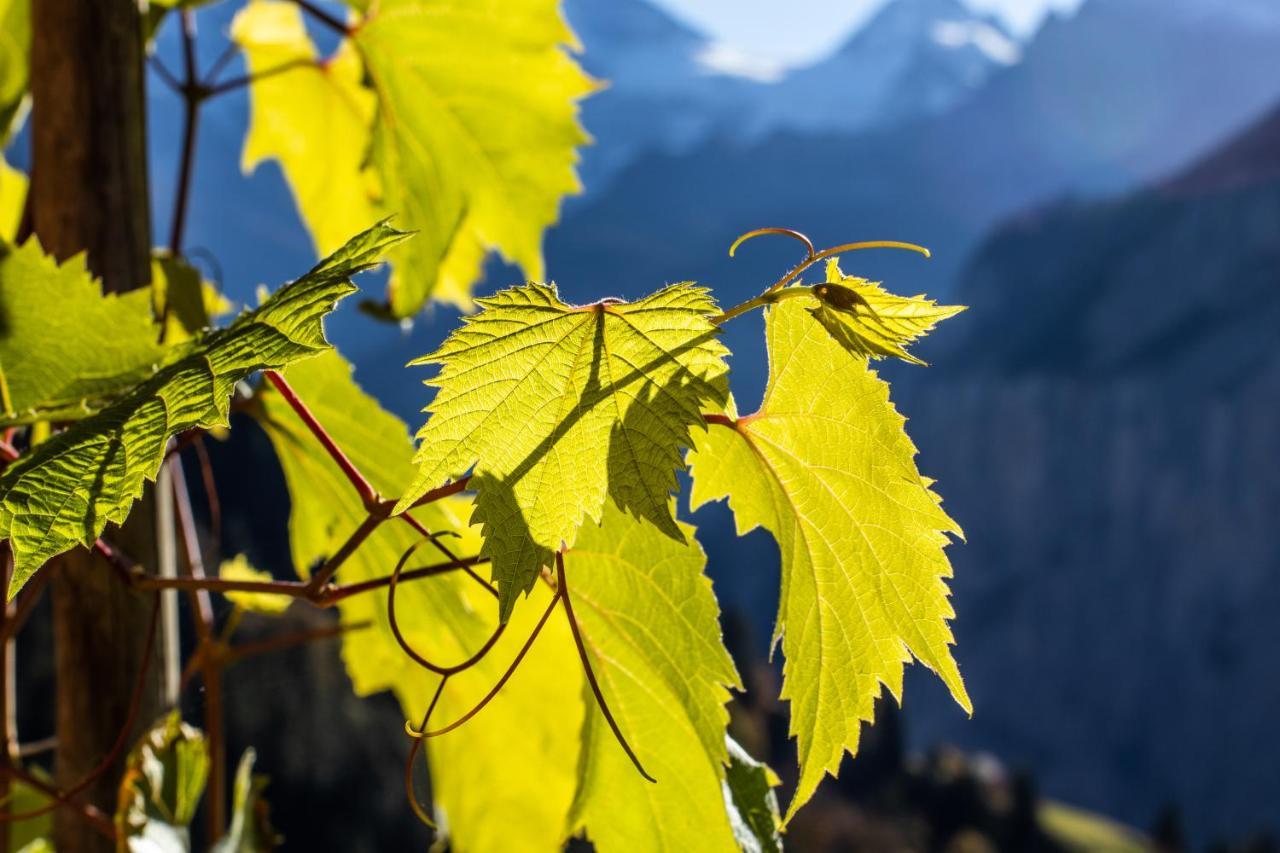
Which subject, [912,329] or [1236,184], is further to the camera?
[1236,184]

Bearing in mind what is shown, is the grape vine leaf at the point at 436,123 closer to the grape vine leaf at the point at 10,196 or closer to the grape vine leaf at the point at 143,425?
the grape vine leaf at the point at 10,196

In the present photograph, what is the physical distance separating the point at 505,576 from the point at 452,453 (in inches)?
0.9

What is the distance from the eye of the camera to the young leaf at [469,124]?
47 centimetres

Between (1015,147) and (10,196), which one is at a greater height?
(1015,147)

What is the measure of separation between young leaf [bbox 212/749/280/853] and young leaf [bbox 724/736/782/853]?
7.3 inches

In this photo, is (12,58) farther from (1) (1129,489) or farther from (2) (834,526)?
(1) (1129,489)

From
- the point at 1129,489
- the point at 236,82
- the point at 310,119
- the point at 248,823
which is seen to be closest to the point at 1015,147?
the point at 1129,489

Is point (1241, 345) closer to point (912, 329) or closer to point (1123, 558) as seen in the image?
point (1123, 558)

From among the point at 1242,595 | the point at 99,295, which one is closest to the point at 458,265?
the point at 99,295

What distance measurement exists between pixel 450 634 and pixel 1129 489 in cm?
2014

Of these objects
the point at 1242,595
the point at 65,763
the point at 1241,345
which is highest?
the point at 1241,345

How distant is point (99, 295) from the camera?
1.03 ft

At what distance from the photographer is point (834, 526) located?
24 cm

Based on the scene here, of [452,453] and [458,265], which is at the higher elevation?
[458,265]
